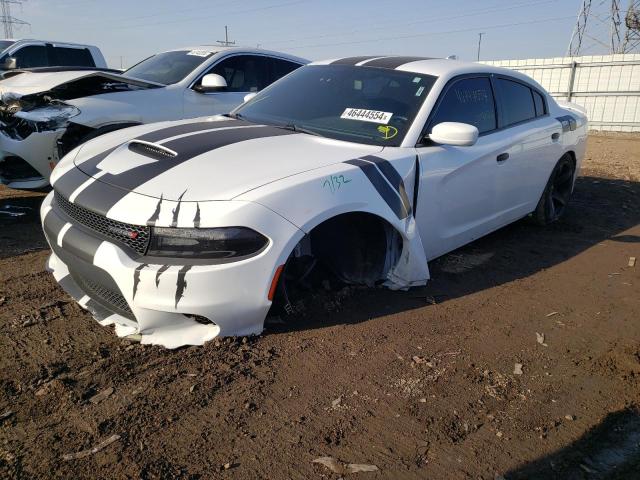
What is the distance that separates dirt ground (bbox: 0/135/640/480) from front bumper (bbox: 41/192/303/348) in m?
0.12

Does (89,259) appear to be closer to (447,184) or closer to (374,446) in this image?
(374,446)

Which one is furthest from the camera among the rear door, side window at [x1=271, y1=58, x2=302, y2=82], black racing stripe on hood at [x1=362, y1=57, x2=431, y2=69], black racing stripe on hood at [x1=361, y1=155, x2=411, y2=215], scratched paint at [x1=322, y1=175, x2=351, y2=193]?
side window at [x1=271, y1=58, x2=302, y2=82]

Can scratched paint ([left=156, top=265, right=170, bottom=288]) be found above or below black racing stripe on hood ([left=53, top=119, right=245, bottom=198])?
below

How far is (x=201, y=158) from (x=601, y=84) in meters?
17.2

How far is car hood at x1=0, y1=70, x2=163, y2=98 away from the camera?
4.93 meters

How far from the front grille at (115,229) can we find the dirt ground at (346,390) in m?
0.58

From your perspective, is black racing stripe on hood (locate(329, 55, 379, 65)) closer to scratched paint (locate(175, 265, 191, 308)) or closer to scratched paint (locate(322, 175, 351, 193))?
scratched paint (locate(322, 175, 351, 193))

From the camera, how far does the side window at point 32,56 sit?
32.7 feet

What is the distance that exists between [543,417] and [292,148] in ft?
6.39

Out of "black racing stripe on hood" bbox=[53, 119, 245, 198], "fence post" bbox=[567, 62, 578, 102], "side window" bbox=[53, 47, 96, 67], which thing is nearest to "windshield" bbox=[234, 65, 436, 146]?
"black racing stripe on hood" bbox=[53, 119, 245, 198]

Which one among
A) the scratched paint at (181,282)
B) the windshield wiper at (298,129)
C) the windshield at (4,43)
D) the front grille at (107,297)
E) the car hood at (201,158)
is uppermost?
the windshield at (4,43)

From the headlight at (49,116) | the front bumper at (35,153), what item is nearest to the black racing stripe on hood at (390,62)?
the headlight at (49,116)

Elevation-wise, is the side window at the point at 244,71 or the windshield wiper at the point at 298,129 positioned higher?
the side window at the point at 244,71

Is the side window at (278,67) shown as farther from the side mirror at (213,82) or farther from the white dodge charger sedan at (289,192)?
the white dodge charger sedan at (289,192)
